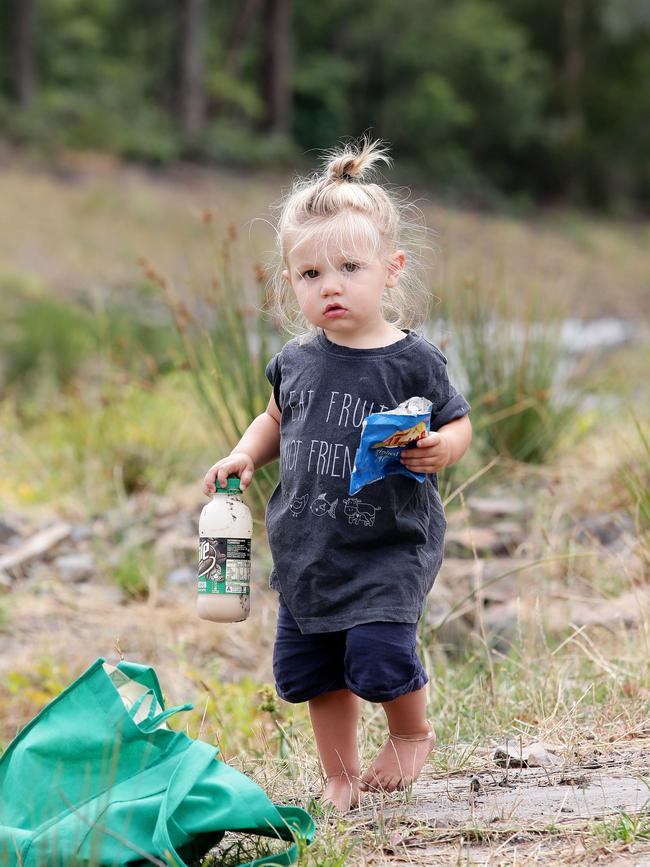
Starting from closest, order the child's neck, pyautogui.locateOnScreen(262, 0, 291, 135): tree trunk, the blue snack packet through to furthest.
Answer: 1. the blue snack packet
2. the child's neck
3. pyautogui.locateOnScreen(262, 0, 291, 135): tree trunk

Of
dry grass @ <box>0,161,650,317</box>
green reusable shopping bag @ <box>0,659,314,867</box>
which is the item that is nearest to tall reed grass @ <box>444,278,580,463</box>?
green reusable shopping bag @ <box>0,659,314,867</box>

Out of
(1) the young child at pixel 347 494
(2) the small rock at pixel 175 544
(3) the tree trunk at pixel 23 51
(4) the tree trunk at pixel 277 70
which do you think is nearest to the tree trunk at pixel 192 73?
(4) the tree trunk at pixel 277 70

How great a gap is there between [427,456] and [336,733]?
67 centimetres

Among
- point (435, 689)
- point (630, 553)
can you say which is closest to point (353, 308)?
point (435, 689)

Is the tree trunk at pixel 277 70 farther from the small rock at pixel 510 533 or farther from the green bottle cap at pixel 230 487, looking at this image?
the green bottle cap at pixel 230 487

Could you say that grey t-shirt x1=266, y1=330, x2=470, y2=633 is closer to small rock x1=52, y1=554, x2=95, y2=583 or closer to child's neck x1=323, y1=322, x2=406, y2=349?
child's neck x1=323, y1=322, x2=406, y2=349

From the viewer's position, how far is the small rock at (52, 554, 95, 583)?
5.07 metres

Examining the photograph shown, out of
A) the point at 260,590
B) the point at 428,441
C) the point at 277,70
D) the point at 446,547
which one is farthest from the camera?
the point at 277,70

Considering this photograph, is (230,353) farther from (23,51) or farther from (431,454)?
(23,51)

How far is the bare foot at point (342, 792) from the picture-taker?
2.39 metres

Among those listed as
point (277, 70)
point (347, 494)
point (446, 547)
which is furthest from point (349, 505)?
point (277, 70)

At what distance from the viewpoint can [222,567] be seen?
240 cm

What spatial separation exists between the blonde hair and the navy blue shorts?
27.0 inches

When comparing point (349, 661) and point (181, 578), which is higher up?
point (349, 661)
